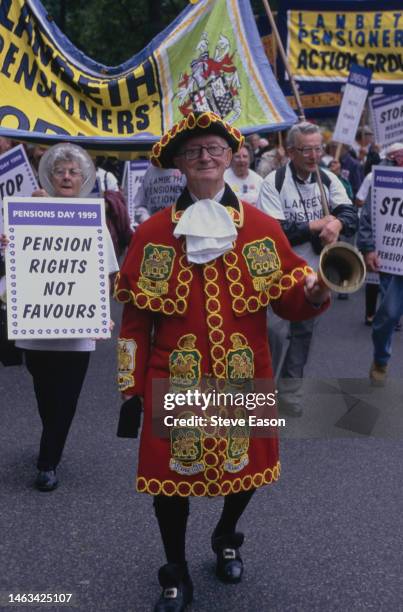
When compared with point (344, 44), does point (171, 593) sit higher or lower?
lower

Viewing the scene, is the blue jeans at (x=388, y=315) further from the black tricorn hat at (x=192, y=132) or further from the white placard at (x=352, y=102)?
the white placard at (x=352, y=102)

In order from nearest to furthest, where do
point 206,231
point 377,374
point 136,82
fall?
point 206,231 < point 136,82 < point 377,374

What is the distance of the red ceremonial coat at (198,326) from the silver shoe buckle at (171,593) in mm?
383

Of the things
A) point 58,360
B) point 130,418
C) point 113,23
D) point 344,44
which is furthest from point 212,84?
point 113,23

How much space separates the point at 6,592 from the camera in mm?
3738

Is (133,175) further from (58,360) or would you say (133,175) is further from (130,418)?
(130,418)

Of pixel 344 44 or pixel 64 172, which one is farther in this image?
pixel 344 44

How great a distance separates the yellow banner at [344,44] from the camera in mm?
10625

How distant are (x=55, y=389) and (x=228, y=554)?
1.54 meters

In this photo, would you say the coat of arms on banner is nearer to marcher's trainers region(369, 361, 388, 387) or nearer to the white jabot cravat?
marcher's trainers region(369, 361, 388, 387)

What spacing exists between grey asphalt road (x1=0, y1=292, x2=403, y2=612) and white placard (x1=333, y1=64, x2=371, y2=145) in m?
4.82

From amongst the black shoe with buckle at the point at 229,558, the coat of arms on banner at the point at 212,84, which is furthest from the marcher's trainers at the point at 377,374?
the black shoe with buckle at the point at 229,558

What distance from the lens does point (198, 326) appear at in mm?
3465

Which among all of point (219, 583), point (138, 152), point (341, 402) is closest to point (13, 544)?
point (219, 583)
